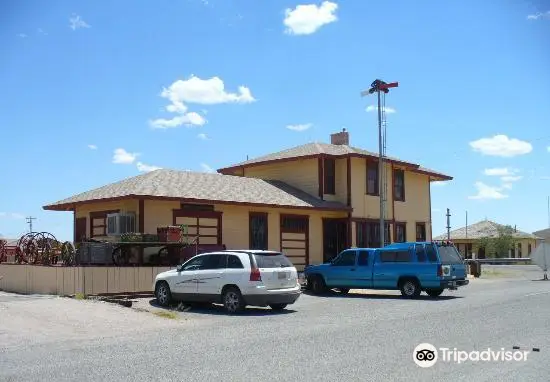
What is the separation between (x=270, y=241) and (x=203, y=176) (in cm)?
424

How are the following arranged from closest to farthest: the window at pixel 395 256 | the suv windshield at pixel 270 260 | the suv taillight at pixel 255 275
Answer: the suv taillight at pixel 255 275 < the suv windshield at pixel 270 260 < the window at pixel 395 256

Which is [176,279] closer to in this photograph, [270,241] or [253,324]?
[253,324]

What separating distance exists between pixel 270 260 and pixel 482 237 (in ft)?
213

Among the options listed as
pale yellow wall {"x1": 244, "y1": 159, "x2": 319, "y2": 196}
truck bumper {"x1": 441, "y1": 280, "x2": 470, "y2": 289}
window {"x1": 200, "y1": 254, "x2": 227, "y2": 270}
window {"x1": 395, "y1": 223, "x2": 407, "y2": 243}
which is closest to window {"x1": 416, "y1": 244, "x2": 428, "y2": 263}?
truck bumper {"x1": 441, "y1": 280, "x2": 470, "y2": 289}

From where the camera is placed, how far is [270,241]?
28000mm

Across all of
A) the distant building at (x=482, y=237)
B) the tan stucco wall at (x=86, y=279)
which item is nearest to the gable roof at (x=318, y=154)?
the tan stucco wall at (x=86, y=279)

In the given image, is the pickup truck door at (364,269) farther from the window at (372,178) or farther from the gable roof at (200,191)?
the window at (372,178)

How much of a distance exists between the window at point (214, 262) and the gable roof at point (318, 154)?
13777 millimetres

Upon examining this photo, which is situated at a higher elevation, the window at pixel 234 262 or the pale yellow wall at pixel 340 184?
the pale yellow wall at pixel 340 184

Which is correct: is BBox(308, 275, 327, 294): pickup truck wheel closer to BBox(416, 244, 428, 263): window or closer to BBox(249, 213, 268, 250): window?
BBox(416, 244, 428, 263): window

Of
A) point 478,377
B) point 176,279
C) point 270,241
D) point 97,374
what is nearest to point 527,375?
point 478,377

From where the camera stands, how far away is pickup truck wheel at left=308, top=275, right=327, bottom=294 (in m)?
23.2

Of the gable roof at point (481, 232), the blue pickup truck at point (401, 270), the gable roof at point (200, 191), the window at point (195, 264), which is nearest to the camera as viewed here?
the window at point (195, 264)

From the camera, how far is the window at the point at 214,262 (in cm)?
1722
